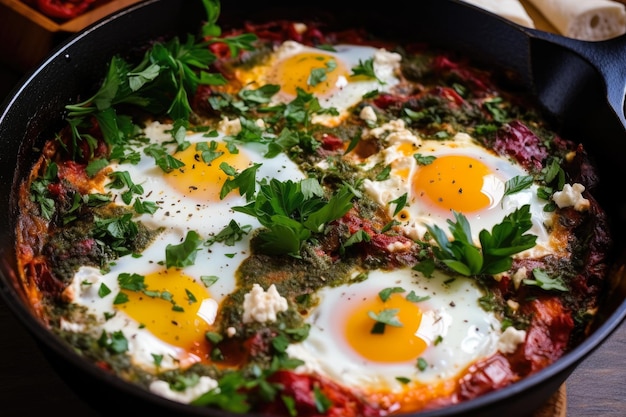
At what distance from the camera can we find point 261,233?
3453 mm

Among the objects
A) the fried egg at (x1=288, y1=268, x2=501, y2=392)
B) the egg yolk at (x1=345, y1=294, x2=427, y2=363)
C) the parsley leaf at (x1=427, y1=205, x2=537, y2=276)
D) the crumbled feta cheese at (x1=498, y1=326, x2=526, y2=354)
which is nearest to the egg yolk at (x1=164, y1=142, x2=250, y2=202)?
the fried egg at (x1=288, y1=268, x2=501, y2=392)

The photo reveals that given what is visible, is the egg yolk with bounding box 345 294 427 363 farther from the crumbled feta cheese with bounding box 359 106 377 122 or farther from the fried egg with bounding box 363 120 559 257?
the crumbled feta cheese with bounding box 359 106 377 122

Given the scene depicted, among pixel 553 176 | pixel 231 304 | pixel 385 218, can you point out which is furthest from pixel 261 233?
pixel 553 176

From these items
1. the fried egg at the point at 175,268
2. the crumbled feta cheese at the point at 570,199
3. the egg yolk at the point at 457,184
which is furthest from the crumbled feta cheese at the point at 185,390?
the crumbled feta cheese at the point at 570,199

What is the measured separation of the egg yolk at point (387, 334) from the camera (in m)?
3.06

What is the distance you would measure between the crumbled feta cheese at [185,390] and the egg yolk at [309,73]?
2.00m

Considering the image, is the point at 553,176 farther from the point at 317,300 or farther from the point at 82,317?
the point at 82,317

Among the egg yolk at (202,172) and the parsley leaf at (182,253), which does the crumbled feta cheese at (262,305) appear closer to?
the parsley leaf at (182,253)

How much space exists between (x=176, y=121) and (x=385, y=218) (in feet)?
4.08

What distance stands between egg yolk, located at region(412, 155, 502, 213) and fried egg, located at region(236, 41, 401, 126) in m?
0.70

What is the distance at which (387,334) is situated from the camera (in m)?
3.10

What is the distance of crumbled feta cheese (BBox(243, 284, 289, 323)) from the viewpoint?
3.15 m

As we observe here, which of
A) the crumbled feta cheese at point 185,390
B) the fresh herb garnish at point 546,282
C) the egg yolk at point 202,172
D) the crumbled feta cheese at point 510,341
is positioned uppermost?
the egg yolk at point 202,172

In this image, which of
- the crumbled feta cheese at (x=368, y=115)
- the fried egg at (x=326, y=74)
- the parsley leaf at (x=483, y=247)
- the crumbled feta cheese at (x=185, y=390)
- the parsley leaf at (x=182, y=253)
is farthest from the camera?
the fried egg at (x=326, y=74)
